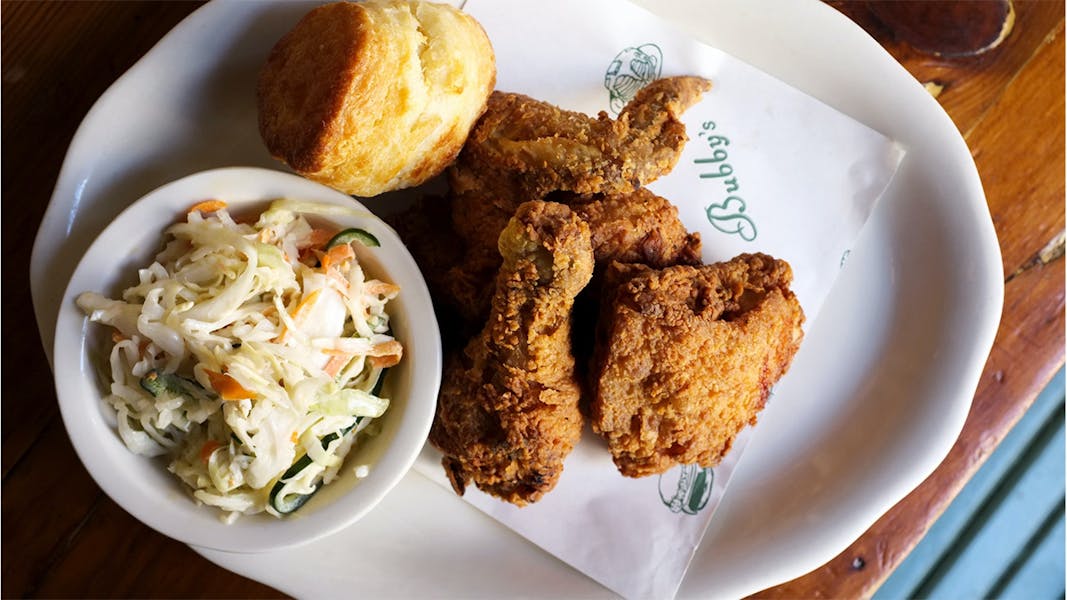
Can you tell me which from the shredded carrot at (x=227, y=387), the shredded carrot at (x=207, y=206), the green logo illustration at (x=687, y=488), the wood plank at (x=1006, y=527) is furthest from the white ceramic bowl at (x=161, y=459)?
the wood plank at (x=1006, y=527)

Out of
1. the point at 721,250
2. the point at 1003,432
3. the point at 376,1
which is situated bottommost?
the point at 1003,432

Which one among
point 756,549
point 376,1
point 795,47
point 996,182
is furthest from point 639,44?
point 756,549

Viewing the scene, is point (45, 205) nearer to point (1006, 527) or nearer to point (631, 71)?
point (631, 71)

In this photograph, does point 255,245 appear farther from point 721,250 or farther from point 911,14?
point 911,14

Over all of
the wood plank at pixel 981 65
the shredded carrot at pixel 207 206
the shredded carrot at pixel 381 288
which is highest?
the wood plank at pixel 981 65

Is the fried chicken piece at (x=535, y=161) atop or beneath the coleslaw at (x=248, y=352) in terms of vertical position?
atop

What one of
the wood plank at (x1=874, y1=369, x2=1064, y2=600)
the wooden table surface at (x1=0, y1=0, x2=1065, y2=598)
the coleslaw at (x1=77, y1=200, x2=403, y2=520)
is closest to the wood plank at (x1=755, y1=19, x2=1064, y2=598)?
the wooden table surface at (x1=0, y1=0, x2=1065, y2=598)

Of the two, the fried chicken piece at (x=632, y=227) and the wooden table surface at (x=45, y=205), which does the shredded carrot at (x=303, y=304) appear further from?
the wooden table surface at (x=45, y=205)
